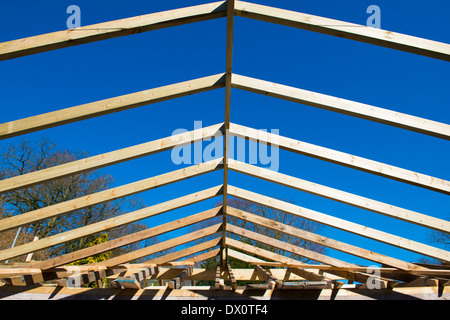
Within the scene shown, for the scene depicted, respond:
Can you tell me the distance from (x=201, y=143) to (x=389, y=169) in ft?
9.58

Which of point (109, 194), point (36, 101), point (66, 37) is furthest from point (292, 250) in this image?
point (36, 101)

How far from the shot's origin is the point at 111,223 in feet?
18.5

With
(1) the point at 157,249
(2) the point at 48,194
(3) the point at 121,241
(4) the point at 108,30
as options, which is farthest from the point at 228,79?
(2) the point at 48,194

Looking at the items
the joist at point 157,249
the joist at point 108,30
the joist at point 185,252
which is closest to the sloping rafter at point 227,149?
the joist at point 108,30

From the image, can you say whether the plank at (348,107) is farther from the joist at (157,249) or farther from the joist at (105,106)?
the joist at (157,249)

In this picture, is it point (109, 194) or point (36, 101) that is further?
point (36, 101)

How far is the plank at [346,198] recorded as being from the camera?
174 inches

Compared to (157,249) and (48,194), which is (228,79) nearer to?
(157,249)

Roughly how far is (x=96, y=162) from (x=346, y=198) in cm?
393

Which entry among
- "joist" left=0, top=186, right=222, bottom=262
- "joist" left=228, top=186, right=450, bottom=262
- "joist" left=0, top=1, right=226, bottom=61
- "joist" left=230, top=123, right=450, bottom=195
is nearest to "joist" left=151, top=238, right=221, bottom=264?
"joist" left=0, top=186, right=222, bottom=262

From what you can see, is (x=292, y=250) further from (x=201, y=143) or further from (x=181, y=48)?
(x=181, y=48)

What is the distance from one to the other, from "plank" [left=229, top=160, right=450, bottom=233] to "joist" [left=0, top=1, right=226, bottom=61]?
2.76 m

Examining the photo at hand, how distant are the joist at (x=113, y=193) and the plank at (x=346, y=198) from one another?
0.67 metres

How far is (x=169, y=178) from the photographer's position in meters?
4.96
